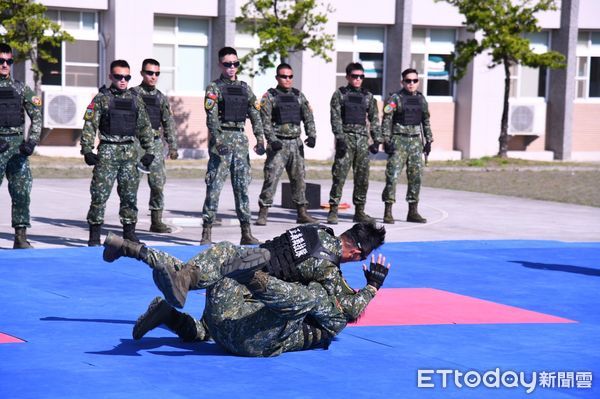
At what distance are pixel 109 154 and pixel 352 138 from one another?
15.4ft

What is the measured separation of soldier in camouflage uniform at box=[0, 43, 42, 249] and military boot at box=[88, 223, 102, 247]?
0.78m

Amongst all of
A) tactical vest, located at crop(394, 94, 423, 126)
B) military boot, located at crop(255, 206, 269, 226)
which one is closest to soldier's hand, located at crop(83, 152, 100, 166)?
military boot, located at crop(255, 206, 269, 226)

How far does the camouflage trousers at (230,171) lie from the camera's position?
561 inches

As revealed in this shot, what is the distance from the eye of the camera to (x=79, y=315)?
9.70 m

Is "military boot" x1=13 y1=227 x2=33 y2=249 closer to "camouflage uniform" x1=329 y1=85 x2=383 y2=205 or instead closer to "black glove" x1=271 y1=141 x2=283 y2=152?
"black glove" x1=271 y1=141 x2=283 y2=152

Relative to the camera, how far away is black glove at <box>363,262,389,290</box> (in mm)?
8523

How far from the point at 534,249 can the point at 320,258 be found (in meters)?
7.38

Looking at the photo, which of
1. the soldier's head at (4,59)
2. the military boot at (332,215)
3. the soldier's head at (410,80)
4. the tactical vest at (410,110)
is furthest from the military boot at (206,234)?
the soldier's head at (410,80)

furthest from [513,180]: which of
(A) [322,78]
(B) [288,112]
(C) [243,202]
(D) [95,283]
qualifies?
(D) [95,283]

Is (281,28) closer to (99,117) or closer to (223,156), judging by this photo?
(223,156)

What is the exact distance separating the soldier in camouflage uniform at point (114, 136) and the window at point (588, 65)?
89.9 feet

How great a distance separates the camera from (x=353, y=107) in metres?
16.9

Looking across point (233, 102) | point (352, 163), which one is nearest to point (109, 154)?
point (233, 102)

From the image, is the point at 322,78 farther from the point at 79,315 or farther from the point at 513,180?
the point at 79,315
